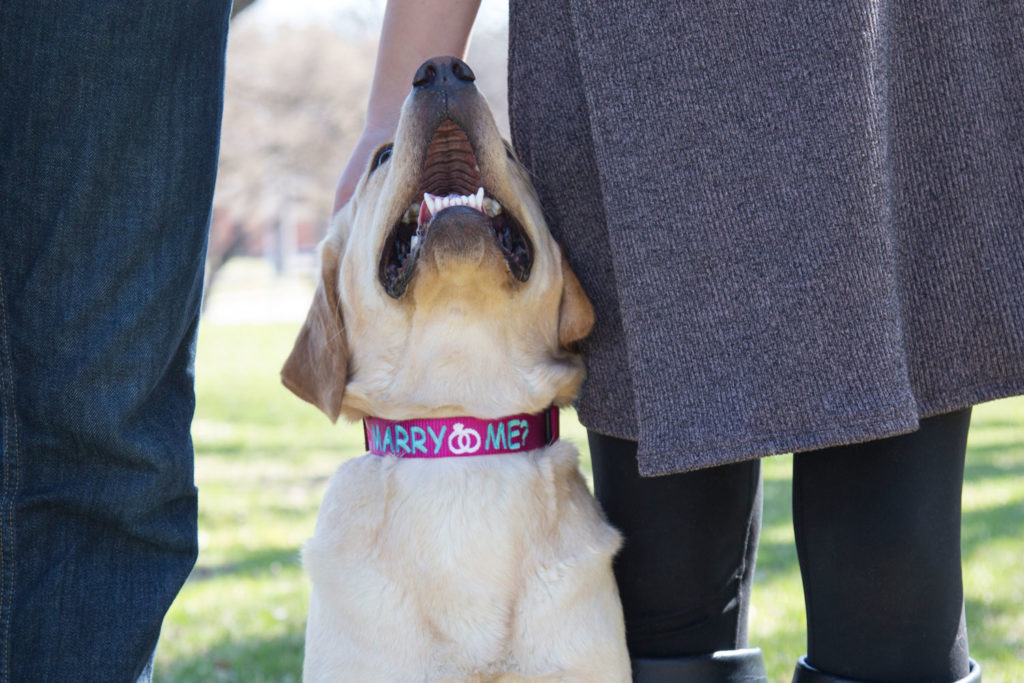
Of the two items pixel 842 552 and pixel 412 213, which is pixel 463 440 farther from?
pixel 842 552

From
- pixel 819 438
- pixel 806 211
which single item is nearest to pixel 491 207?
pixel 806 211

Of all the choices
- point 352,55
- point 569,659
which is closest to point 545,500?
point 569,659

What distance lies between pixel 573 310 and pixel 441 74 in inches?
23.7

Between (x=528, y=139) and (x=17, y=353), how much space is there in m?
1.12

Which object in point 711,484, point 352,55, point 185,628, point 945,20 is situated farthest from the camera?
point 352,55

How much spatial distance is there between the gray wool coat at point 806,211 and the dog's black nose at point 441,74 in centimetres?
47

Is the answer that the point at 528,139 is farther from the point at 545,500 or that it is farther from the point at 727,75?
the point at 545,500

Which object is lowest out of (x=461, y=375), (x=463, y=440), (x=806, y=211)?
(x=463, y=440)

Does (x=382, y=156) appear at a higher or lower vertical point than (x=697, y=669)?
higher

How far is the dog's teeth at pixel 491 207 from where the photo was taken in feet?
7.98

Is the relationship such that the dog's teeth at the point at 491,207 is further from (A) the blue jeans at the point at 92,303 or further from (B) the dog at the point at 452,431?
(A) the blue jeans at the point at 92,303

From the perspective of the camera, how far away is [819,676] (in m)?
2.06

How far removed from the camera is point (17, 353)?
1937 mm

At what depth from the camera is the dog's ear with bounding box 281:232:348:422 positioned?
7.98ft
